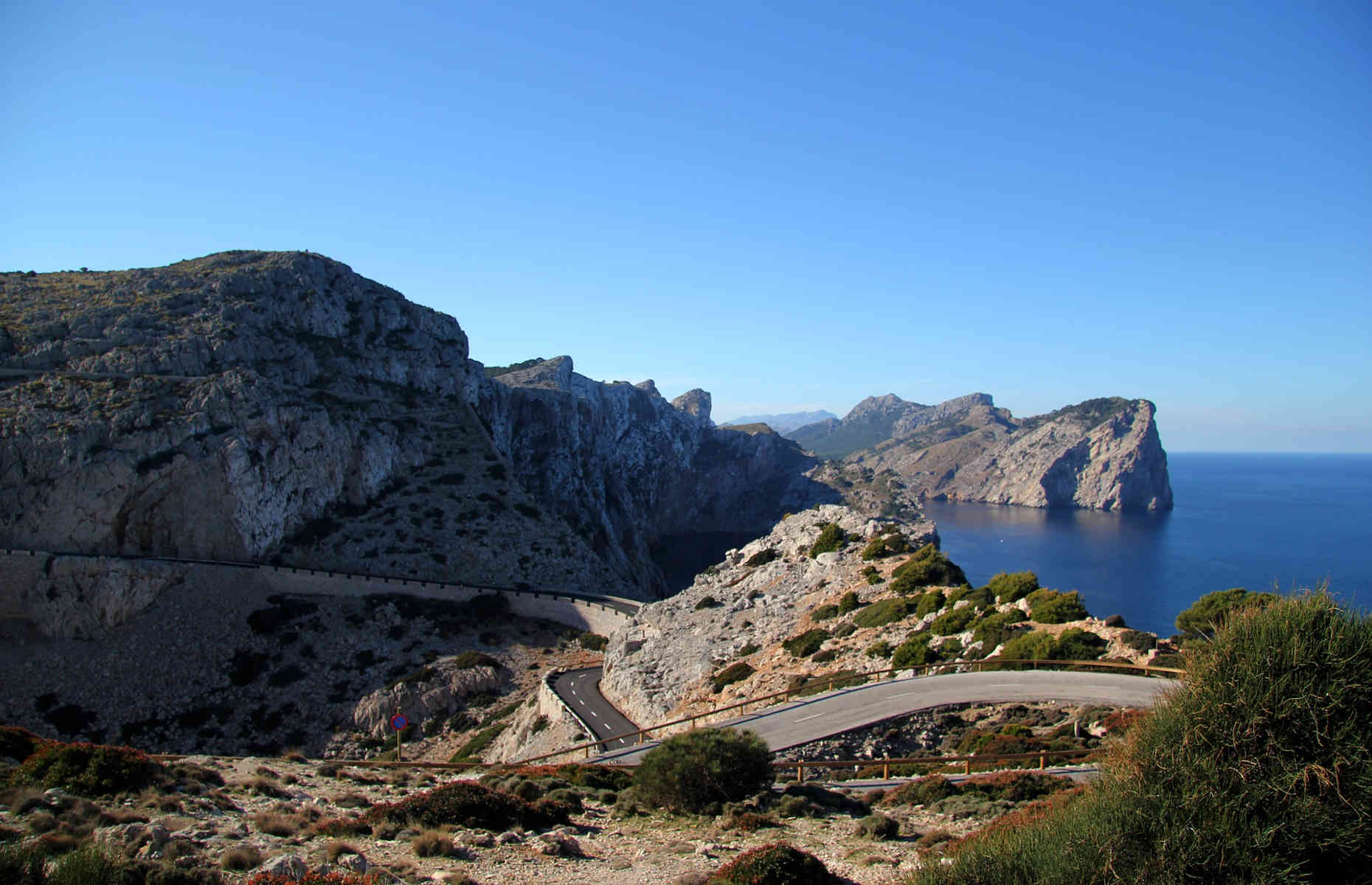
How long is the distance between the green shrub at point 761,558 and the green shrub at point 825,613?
1168 centimetres

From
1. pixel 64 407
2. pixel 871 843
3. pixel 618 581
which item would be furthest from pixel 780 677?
pixel 64 407

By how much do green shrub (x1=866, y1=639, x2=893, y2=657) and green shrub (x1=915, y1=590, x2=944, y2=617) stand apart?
2577mm

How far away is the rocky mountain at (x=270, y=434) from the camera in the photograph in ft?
185

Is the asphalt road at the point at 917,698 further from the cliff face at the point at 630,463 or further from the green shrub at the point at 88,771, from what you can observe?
the cliff face at the point at 630,463

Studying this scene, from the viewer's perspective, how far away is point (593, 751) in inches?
1164

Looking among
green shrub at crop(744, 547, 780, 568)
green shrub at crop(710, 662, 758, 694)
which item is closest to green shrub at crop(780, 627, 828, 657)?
green shrub at crop(710, 662, 758, 694)

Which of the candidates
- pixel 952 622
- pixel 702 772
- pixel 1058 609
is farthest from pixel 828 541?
pixel 702 772

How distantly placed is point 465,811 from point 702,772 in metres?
5.11

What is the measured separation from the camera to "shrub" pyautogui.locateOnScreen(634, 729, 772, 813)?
53.2ft

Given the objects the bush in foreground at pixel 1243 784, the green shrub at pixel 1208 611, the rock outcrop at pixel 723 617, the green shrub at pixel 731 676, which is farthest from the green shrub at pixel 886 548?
the bush in foreground at pixel 1243 784

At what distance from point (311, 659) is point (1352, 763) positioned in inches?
1988

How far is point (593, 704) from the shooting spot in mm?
35906

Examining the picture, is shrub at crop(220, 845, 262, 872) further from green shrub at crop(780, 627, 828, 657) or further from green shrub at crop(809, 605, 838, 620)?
green shrub at crop(809, 605, 838, 620)

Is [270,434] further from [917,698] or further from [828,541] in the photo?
[917,698]
